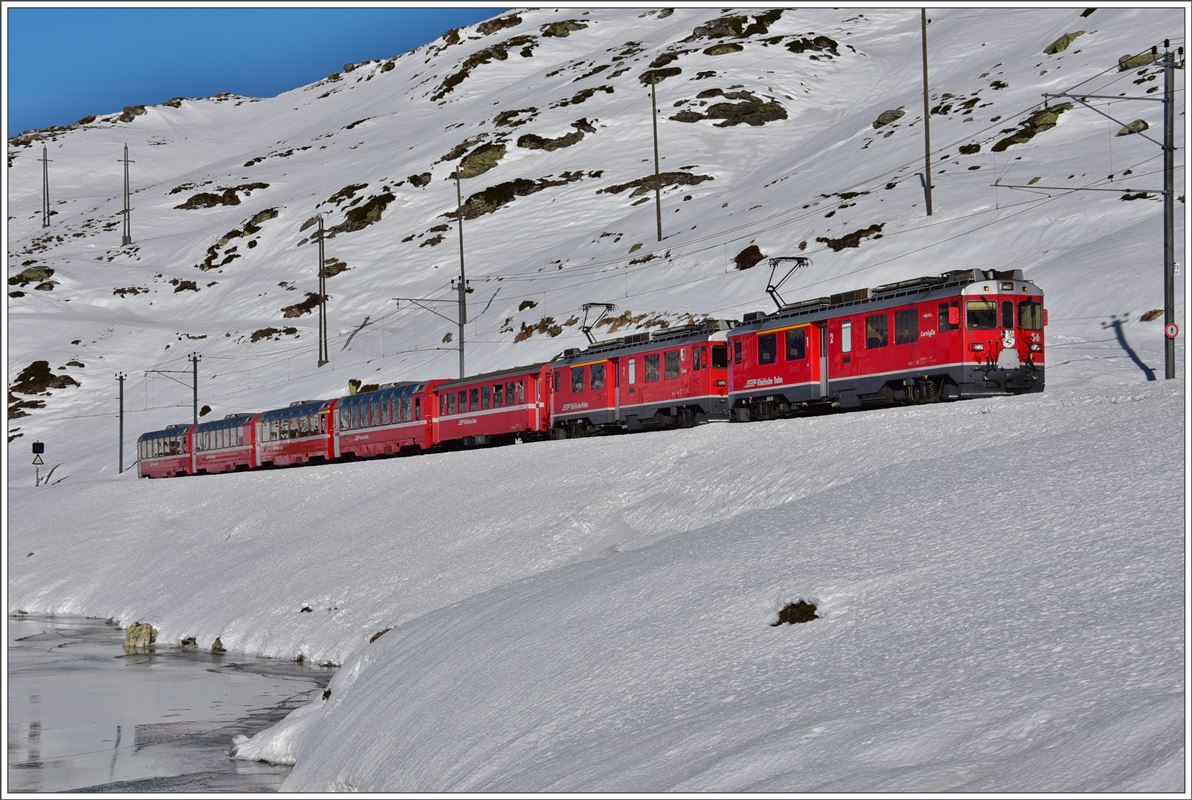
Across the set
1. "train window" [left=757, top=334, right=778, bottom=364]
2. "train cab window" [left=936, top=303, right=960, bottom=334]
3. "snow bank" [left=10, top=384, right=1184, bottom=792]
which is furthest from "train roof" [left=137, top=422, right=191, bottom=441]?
"train cab window" [left=936, top=303, right=960, bottom=334]

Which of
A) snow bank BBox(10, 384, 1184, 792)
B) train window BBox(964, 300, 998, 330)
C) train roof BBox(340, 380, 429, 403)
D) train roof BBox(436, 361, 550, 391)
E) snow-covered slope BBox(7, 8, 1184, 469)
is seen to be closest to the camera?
snow bank BBox(10, 384, 1184, 792)

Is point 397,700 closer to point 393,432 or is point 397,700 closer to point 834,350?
point 834,350

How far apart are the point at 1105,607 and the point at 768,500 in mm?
15763

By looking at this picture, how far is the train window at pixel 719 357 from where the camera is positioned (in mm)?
40938

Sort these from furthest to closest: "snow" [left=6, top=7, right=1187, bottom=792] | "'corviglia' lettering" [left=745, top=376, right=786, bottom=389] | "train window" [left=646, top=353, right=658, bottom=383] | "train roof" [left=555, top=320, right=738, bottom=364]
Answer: "train window" [left=646, top=353, right=658, bottom=383] → "train roof" [left=555, top=320, right=738, bottom=364] → "'corviglia' lettering" [left=745, top=376, right=786, bottom=389] → "snow" [left=6, top=7, right=1187, bottom=792]

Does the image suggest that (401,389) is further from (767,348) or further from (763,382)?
(767,348)

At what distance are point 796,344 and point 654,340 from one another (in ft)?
23.4

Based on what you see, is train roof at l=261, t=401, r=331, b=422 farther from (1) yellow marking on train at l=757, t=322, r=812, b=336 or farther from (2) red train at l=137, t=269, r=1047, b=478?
(1) yellow marking on train at l=757, t=322, r=812, b=336

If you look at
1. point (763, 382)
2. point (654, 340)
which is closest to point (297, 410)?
point (654, 340)

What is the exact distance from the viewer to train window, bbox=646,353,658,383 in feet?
142

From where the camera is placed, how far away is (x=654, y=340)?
43.8 metres

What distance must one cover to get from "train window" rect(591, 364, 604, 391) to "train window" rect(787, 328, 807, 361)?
923cm

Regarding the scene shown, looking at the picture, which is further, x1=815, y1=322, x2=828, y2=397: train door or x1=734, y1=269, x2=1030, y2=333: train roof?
x1=815, y1=322, x2=828, y2=397: train door

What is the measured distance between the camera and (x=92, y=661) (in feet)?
118
